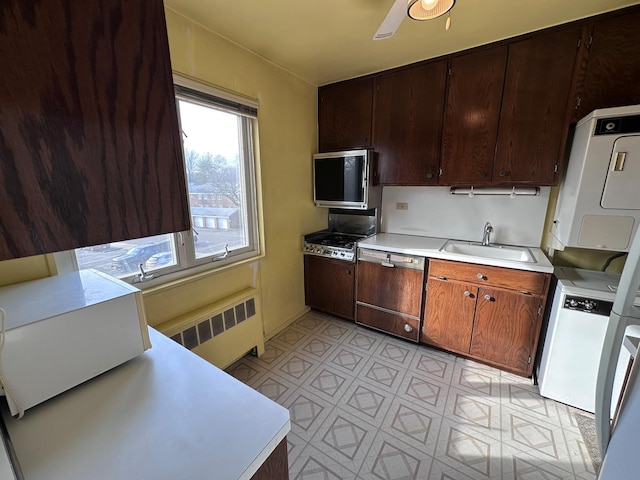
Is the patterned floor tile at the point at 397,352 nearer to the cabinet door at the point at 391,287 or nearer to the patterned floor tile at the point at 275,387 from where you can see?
the cabinet door at the point at 391,287

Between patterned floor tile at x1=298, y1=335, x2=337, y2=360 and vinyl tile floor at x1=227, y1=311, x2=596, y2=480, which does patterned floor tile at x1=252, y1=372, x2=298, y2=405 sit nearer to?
vinyl tile floor at x1=227, y1=311, x2=596, y2=480

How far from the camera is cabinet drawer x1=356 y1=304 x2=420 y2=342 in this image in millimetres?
2373

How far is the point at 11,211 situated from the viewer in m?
0.32

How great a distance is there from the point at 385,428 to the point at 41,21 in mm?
2052

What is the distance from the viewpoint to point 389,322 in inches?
97.9

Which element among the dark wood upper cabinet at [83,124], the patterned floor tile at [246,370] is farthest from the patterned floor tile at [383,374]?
the dark wood upper cabinet at [83,124]

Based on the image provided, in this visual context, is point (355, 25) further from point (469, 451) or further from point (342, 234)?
point (469, 451)

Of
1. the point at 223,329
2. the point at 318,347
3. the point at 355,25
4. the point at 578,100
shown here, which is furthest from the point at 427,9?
the point at 318,347

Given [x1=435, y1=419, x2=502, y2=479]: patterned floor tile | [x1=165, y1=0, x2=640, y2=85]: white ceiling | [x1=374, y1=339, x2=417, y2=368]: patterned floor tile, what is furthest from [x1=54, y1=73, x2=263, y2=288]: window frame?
[x1=435, y1=419, x2=502, y2=479]: patterned floor tile

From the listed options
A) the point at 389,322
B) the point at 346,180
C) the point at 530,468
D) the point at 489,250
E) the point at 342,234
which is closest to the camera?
the point at 530,468

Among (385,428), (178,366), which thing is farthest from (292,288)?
(178,366)

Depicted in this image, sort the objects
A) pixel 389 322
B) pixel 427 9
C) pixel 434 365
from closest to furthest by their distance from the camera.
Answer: pixel 427 9
pixel 434 365
pixel 389 322

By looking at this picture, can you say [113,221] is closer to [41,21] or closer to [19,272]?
[41,21]

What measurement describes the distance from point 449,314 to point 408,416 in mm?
872
